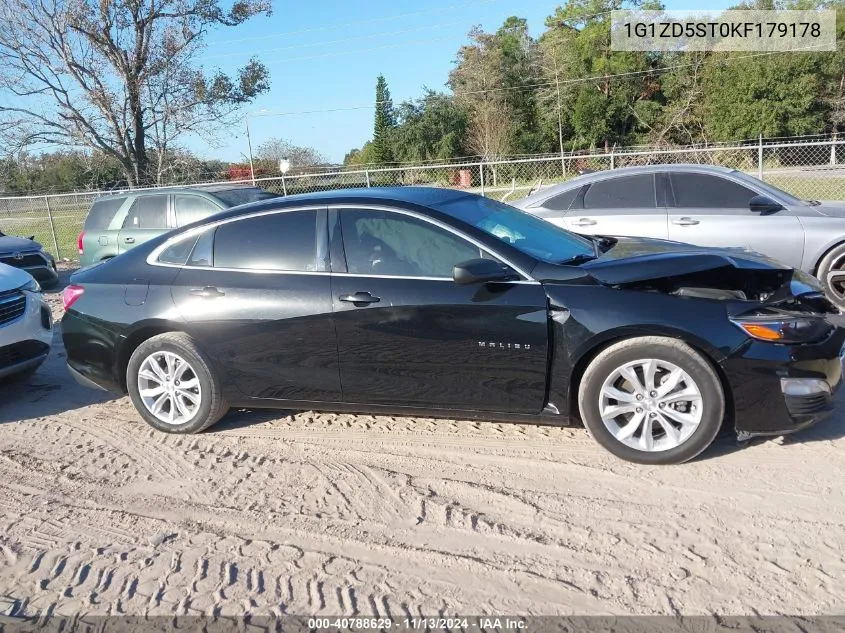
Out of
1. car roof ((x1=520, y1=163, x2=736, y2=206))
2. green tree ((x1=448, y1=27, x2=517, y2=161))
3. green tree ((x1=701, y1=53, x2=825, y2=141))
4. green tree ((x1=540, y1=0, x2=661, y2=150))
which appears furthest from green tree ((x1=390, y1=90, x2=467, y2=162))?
car roof ((x1=520, y1=163, x2=736, y2=206))

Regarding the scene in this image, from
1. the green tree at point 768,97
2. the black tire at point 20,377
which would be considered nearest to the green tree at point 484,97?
the green tree at point 768,97

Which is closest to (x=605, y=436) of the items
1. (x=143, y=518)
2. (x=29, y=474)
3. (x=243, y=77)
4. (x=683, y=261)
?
(x=683, y=261)

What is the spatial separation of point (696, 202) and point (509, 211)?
11.1 ft

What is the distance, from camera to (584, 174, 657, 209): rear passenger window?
764 centimetres

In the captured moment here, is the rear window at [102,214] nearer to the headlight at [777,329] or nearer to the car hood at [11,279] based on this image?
the car hood at [11,279]

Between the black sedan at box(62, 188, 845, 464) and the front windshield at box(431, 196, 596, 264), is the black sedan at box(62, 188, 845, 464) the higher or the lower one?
the lower one

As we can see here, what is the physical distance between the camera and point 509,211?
5062 millimetres

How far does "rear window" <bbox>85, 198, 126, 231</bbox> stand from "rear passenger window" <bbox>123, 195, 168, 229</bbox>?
11.8 inches

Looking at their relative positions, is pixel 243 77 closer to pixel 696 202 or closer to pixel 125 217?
pixel 125 217

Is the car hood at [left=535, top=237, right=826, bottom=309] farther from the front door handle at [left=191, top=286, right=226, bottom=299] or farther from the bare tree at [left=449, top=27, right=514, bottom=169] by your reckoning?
the bare tree at [left=449, top=27, right=514, bottom=169]

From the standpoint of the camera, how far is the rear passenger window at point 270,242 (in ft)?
15.0

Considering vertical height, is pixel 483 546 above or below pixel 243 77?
below

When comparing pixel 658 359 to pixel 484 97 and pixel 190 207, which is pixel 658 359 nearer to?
pixel 190 207

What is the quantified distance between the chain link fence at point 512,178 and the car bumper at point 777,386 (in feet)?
34.7
